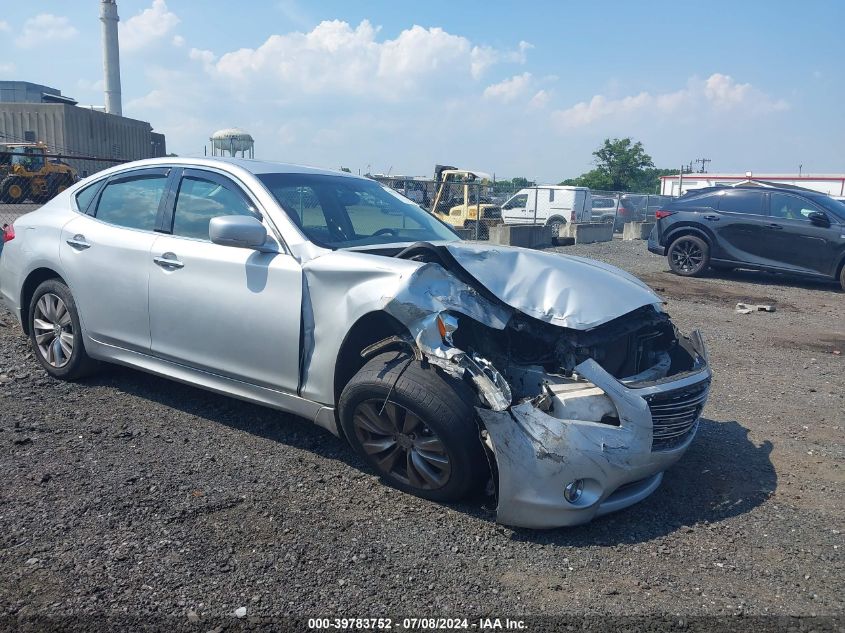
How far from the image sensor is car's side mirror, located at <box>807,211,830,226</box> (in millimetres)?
11297

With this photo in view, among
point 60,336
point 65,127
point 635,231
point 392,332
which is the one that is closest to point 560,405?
point 392,332

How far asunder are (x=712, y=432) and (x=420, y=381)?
2416mm

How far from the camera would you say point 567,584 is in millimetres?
2836

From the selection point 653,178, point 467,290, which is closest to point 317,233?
point 467,290

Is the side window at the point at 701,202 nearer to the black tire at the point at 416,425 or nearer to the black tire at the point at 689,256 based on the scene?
the black tire at the point at 689,256

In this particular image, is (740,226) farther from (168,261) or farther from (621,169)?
(621,169)

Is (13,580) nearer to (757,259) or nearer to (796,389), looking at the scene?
(796,389)

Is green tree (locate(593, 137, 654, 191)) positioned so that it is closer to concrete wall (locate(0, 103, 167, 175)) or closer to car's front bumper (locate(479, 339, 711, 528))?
concrete wall (locate(0, 103, 167, 175))

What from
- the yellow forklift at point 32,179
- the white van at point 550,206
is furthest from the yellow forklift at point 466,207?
the yellow forklift at point 32,179

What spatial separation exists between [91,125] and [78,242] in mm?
Answer: 41628

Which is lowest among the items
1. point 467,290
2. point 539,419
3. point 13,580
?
point 13,580

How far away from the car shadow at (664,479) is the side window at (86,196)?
49.2 inches

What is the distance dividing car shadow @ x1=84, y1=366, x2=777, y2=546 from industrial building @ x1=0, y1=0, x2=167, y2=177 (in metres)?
33.0

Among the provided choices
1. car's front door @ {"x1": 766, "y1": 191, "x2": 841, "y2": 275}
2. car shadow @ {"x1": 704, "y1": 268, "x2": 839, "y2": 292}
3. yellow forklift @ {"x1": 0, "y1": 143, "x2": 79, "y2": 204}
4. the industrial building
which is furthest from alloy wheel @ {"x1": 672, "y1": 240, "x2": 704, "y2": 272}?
the industrial building
